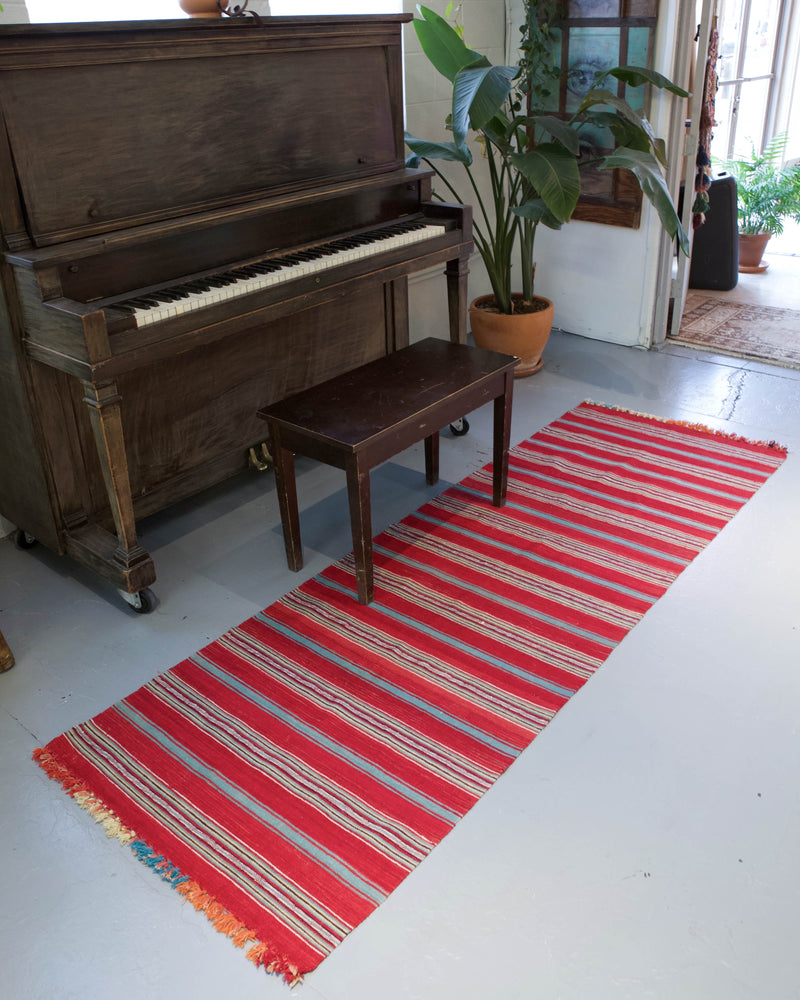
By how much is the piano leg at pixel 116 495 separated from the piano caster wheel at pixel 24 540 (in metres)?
A: 0.32

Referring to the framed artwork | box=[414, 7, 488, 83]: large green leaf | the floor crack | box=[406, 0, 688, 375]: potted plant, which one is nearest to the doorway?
the floor crack

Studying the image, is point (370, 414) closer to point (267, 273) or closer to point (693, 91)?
point (267, 273)

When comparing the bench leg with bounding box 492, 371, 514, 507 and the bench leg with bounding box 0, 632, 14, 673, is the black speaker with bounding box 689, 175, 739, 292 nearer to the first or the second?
the bench leg with bounding box 492, 371, 514, 507

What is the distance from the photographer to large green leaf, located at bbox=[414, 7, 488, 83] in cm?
320

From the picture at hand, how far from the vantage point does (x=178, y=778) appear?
1.96m

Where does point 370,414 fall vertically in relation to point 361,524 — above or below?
above

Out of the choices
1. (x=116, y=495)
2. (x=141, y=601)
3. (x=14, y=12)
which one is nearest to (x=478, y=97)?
(x=14, y=12)

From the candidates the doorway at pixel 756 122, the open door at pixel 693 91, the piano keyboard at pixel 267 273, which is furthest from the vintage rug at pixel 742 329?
the piano keyboard at pixel 267 273

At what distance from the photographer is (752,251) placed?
17.6ft

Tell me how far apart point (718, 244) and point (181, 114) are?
3.48m

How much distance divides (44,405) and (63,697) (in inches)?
30.9

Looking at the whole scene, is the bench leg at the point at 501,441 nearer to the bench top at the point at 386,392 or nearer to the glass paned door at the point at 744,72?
the bench top at the point at 386,392

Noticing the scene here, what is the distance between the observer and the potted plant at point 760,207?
524 centimetres

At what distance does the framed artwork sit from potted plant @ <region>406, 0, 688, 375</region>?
0.06m
